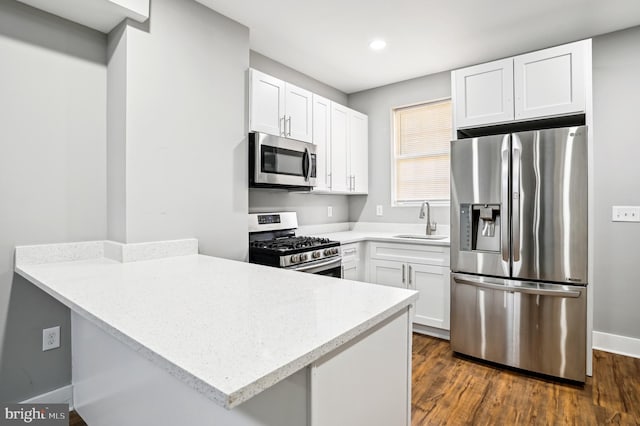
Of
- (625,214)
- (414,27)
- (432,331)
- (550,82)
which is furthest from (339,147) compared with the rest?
(625,214)

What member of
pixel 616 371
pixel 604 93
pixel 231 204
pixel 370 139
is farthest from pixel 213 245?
pixel 604 93

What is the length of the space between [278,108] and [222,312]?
7.01 ft

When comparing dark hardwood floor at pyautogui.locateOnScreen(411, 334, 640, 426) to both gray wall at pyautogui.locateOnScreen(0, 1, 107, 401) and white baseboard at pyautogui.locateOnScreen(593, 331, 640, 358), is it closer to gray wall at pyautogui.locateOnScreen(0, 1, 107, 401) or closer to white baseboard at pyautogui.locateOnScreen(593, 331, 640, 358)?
white baseboard at pyautogui.locateOnScreen(593, 331, 640, 358)

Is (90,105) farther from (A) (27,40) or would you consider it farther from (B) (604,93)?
(B) (604,93)

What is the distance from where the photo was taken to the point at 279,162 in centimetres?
267

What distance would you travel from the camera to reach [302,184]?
A: 2.85 m

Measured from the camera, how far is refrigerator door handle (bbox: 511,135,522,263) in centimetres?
238

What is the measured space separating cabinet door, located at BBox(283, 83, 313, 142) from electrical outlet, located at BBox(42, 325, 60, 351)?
2.03m

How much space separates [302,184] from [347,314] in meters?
1.96

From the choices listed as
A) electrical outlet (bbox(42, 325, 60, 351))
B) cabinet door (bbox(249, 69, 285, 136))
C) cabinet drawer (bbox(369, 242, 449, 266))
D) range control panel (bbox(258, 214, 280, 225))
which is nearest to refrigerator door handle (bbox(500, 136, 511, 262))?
cabinet drawer (bbox(369, 242, 449, 266))

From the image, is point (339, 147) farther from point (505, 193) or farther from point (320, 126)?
point (505, 193)

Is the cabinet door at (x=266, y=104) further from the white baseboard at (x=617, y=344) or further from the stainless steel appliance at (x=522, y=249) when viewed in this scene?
the white baseboard at (x=617, y=344)

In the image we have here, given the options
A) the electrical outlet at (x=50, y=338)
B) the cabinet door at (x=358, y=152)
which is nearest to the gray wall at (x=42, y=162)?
the electrical outlet at (x=50, y=338)

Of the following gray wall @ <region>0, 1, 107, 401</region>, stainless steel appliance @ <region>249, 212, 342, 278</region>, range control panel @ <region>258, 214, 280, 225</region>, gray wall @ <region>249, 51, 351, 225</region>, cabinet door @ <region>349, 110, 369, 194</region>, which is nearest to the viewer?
gray wall @ <region>0, 1, 107, 401</region>
